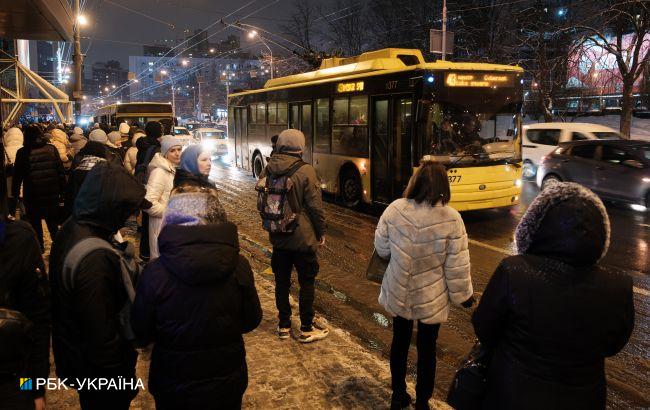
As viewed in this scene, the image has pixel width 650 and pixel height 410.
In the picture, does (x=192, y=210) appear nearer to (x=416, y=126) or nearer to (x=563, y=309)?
(x=563, y=309)

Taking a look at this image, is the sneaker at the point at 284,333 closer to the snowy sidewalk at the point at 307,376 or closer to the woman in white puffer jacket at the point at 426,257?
the snowy sidewalk at the point at 307,376

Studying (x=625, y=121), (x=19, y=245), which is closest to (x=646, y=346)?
(x=19, y=245)

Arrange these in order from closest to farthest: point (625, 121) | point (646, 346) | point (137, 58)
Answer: point (646, 346)
point (625, 121)
point (137, 58)

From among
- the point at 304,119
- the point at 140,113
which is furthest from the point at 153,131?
the point at 140,113

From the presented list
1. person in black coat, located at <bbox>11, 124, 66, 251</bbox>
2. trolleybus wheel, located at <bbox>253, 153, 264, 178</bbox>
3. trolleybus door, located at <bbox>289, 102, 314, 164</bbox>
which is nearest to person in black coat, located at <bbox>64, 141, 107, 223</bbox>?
person in black coat, located at <bbox>11, 124, 66, 251</bbox>

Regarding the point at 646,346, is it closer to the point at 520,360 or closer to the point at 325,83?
the point at 520,360

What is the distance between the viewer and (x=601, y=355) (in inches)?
85.5

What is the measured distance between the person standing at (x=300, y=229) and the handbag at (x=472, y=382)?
2598 mm

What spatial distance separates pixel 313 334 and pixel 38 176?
4.58 meters

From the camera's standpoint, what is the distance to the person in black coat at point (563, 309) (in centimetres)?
211

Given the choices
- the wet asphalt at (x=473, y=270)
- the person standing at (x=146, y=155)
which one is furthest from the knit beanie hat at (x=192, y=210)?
the person standing at (x=146, y=155)

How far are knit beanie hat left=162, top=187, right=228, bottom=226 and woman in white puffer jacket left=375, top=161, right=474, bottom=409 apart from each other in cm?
150

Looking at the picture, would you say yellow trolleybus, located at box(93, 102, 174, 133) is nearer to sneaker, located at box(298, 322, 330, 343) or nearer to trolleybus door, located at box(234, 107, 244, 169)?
trolleybus door, located at box(234, 107, 244, 169)

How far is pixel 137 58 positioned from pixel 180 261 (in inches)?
5850
